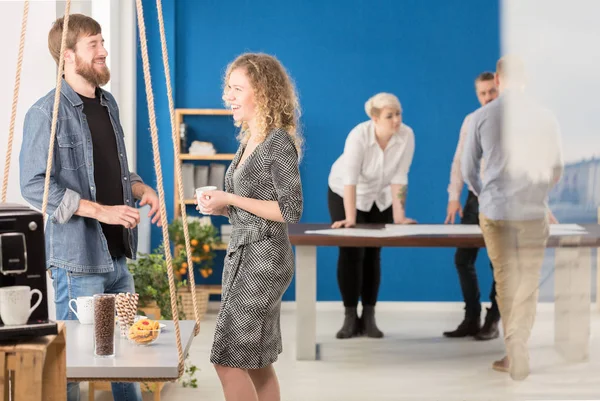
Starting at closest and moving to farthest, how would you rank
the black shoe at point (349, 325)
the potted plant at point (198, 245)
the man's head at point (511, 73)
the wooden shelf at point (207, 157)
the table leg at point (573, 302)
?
the table leg at point (573, 302) → the man's head at point (511, 73) → the black shoe at point (349, 325) → the potted plant at point (198, 245) → the wooden shelf at point (207, 157)

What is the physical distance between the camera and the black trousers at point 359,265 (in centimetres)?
576

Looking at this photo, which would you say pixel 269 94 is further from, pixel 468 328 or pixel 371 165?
pixel 468 328

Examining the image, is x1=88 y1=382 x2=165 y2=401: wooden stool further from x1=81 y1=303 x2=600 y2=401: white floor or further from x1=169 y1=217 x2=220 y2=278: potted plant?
x1=169 y1=217 x2=220 y2=278: potted plant

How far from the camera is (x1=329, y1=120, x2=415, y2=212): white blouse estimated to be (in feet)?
18.0

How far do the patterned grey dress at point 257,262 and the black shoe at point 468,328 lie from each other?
3429 mm

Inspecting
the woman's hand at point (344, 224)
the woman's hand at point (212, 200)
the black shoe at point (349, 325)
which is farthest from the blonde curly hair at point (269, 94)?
the black shoe at point (349, 325)

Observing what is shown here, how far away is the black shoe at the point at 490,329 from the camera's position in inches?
223

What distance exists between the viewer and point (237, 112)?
2643 mm

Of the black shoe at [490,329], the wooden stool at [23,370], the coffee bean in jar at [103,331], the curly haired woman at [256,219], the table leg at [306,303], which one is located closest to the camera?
the wooden stool at [23,370]

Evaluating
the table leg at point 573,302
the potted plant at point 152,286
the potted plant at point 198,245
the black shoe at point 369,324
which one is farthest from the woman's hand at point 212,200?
the potted plant at point 198,245

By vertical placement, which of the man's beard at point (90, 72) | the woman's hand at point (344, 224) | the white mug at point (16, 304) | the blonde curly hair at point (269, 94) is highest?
the man's beard at point (90, 72)

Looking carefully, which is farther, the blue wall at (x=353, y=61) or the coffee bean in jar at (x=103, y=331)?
the blue wall at (x=353, y=61)

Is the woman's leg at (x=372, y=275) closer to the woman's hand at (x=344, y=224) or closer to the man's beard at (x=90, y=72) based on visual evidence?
the woman's hand at (x=344, y=224)

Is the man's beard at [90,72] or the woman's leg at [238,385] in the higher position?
the man's beard at [90,72]
